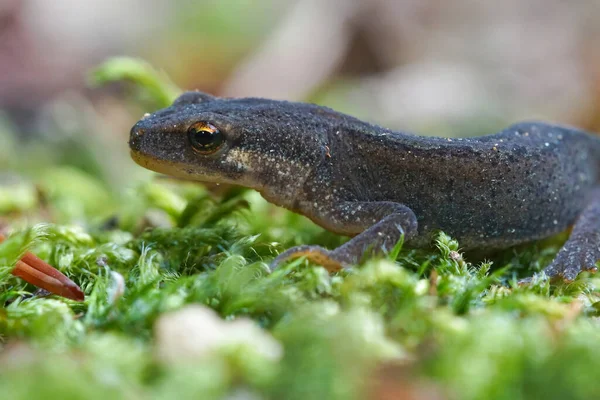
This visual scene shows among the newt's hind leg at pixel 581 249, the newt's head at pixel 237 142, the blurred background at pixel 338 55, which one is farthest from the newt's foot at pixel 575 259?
the blurred background at pixel 338 55

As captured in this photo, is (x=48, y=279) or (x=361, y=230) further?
(x=361, y=230)

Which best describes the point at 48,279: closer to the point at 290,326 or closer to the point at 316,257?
the point at 316,257

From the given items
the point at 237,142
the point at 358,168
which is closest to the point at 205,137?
the point at 237,142

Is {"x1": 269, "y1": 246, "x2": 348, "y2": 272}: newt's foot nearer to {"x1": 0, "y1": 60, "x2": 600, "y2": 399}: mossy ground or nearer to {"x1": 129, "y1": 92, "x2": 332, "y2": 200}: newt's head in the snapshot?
{"x1": 0, "y1": 60, "x2": 600, "y2": 399}: mossy ground

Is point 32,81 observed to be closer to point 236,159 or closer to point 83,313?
point 236,159

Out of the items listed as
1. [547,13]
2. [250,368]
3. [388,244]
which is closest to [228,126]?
[388,244]
